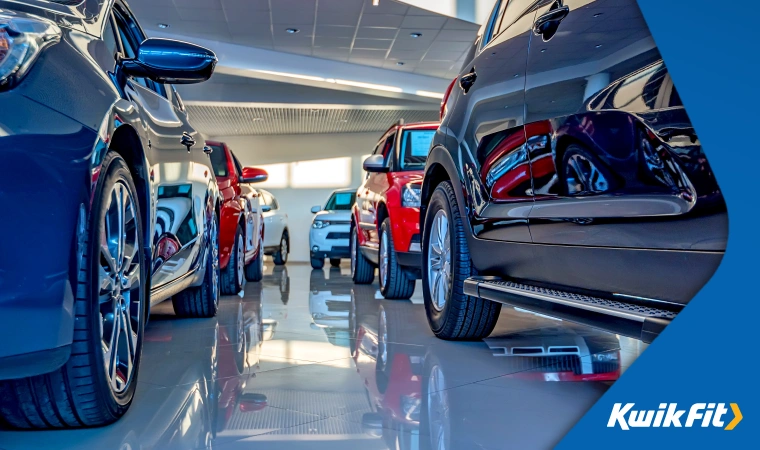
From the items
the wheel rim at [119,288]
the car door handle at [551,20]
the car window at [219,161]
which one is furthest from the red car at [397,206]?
the wheel rim at [119,288]

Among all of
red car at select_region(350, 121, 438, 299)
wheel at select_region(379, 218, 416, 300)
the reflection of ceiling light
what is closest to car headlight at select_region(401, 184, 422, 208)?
red car at select_region(350, 121, 438, 299)

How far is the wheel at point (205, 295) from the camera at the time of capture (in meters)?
4.51

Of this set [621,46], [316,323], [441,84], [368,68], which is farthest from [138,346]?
[441,84]

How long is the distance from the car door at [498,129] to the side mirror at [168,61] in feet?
3.58

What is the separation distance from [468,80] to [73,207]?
2041 millimetres

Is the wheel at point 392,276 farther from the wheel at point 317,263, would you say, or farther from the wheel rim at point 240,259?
the wheel at point 317,263

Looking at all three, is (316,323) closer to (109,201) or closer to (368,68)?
(109,201)

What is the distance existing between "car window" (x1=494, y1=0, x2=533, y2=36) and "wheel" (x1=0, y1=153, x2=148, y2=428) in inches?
61.6

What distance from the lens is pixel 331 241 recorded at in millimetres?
12164

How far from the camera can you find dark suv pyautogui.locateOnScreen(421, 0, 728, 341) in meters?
1.65

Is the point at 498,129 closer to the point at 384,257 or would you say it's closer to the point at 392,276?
the point at 392,276

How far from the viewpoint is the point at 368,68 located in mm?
14508

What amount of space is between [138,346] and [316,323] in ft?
7.74

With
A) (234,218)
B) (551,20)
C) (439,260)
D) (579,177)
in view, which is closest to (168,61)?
(551,20)
